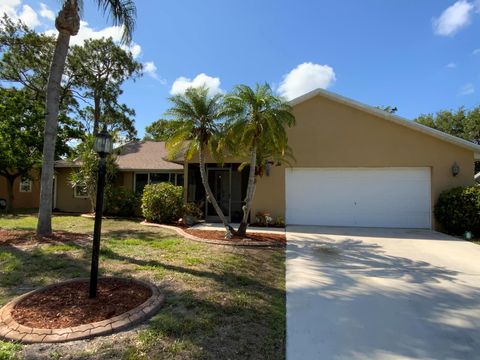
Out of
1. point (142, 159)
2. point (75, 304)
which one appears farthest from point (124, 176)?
point (75, 304)

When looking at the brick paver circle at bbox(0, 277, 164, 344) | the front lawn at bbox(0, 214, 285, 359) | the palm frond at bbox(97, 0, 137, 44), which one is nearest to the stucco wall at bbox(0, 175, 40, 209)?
the palm frond at bbox(97, 0, 137, 44)

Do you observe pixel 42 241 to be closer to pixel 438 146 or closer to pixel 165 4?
pixel 165 4

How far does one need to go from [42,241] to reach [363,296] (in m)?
8.03

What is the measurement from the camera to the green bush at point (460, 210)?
11602 mm

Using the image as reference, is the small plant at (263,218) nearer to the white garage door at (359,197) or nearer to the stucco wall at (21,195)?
the white garage door at (359,197)

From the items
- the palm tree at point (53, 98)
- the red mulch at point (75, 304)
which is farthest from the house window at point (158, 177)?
the red mulch at point (75, 304)

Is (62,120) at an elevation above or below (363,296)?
above

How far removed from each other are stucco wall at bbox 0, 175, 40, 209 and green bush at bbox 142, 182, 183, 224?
11575mm

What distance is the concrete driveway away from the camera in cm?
379

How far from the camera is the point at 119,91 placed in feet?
96.1

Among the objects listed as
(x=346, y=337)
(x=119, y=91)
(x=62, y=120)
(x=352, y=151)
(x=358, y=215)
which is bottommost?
(x=346, y=337)

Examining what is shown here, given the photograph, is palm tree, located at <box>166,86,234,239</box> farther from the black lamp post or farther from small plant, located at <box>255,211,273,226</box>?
the black lamp post

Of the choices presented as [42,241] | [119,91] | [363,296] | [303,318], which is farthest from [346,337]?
[119,91]

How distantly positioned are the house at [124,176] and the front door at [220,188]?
111 inches
